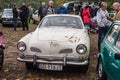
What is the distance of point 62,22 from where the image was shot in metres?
10.2

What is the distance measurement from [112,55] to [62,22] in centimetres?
406

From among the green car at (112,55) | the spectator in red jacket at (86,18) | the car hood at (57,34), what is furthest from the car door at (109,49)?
the spectator in red jacket at (86,18)

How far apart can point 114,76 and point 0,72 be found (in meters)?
3.84

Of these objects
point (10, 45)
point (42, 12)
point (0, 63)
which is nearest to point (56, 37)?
point (0, 63)

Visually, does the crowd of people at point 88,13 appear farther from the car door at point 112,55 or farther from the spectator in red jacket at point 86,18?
the car door at point 112,55

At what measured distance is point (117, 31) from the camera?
6844 millimetres

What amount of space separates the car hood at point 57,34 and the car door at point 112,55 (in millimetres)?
1313

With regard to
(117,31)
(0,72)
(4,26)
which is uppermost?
(117,31)

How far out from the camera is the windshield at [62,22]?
395 inches

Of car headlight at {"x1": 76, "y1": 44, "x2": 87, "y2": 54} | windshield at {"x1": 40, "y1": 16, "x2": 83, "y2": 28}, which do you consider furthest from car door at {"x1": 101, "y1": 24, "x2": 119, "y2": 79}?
windshield at {"x1": 40, "y1": 16, "x2": 83, "y2": 28}

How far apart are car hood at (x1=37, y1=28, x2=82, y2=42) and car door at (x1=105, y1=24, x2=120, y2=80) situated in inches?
51.7

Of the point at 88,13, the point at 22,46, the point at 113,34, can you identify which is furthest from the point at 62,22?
the point at 88,13

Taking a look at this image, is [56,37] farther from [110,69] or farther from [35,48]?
[110,69]

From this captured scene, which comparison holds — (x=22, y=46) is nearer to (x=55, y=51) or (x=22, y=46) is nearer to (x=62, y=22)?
(x=55, y=51)
